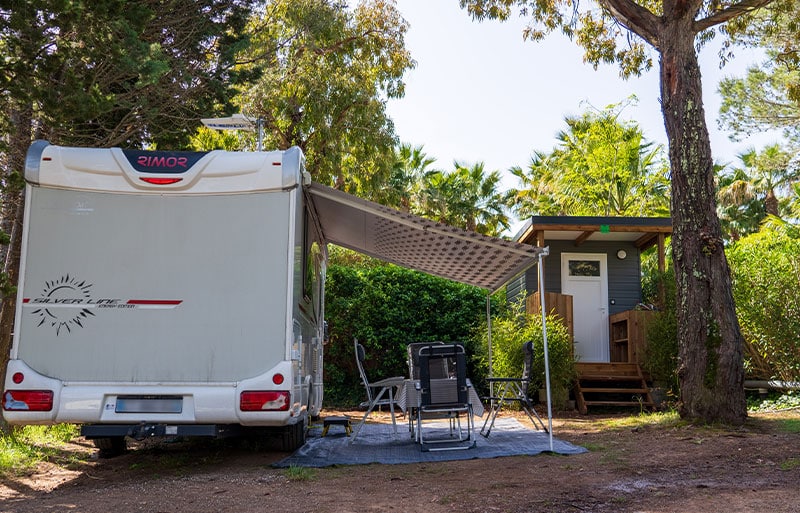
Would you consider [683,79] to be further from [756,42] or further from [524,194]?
[524,194]

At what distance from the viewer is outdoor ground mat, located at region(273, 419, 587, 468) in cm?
612

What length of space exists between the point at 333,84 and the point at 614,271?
685 cm

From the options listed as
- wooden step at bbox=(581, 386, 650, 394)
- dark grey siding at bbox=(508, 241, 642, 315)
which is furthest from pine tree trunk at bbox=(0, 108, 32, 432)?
dark grey siding at bbox=(508, 241, 642, 315)

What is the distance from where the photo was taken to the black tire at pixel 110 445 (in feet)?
21.2

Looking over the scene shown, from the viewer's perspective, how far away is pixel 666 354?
10.5 metres

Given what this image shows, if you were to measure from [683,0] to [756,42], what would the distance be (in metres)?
4.02

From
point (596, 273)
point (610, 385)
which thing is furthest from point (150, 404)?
point (596, 273)

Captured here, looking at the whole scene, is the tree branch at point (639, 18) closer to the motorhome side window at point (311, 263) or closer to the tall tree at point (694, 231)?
the tall tree at point (694, 231)

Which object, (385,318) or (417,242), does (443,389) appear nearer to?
(417,242)

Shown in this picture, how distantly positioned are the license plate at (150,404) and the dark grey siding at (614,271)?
927cm

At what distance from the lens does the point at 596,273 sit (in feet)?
44.7

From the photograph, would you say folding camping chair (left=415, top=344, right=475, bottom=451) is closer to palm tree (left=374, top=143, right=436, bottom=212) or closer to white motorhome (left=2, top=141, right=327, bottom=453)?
white motorhome (left=2, top=141, right=327, bottom=453)

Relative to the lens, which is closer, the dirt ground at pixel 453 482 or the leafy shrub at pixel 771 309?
the dirt ground at pixel 453 482

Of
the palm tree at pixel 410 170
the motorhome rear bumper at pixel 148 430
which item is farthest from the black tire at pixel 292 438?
the palm tree at pixel 410 170
